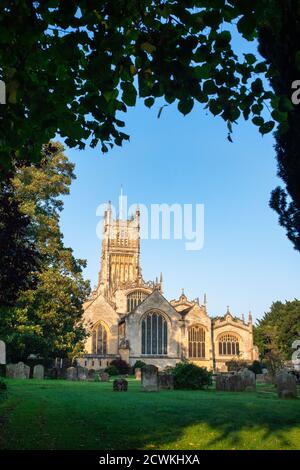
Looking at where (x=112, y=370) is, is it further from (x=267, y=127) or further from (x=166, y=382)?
(x=267, y=127)

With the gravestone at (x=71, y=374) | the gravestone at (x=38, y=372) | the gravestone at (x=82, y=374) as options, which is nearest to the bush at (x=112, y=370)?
the gravestone at (x=82, y=374)

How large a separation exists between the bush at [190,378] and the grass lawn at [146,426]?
9.04 meters

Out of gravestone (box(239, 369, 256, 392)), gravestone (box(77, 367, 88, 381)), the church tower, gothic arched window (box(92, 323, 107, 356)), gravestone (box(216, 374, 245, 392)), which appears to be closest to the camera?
gravestone (box(239, 369, 256, 392))

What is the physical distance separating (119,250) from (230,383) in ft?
198

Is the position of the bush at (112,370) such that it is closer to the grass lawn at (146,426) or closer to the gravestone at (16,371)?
the gravestone at (16,371)

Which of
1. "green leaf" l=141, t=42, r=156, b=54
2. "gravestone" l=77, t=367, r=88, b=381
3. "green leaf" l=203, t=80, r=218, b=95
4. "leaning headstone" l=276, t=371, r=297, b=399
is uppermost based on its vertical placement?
"green leaf" l=141, t=42, r=156, b=54

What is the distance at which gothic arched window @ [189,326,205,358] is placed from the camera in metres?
52.1

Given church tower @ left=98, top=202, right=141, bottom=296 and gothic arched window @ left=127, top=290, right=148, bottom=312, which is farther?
church tower @ left=98, top=202, right=141, bottom=296

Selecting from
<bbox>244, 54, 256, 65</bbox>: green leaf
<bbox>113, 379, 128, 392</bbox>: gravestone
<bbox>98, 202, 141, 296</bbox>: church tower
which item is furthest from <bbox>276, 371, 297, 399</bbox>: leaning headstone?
<bbox>98, 202, 141, 296</bbox>: church tower

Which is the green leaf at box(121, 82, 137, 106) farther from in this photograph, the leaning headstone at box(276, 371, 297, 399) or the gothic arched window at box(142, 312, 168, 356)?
the gothic arched window at box(142, 312, 168, 356)

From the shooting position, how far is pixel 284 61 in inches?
377

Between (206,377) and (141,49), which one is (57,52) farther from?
(206,377)

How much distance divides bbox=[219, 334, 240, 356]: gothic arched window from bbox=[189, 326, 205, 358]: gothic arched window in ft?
8.42

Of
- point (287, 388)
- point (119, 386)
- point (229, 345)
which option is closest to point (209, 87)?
point (287, 388)
